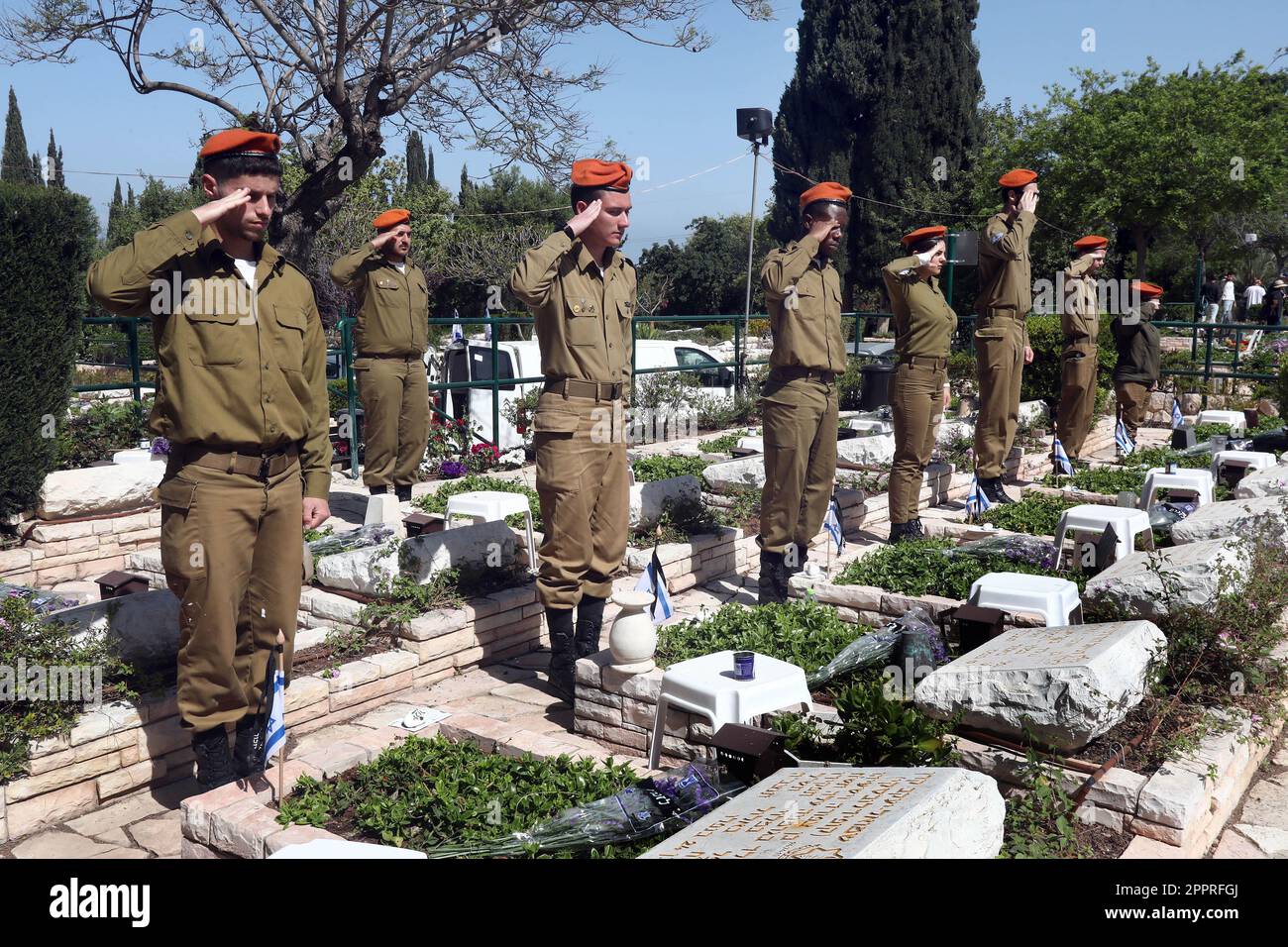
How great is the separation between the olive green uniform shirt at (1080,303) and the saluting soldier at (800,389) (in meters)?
4.23

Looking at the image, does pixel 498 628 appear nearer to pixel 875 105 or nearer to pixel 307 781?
pixel 307 781

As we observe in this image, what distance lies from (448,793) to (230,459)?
138cm

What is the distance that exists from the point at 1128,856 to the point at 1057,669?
0.65 metres

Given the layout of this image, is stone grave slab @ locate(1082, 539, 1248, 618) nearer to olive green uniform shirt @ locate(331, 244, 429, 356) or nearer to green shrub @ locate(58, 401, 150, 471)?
olive green uniform shirt @ locate(331, 244, 429, 356)

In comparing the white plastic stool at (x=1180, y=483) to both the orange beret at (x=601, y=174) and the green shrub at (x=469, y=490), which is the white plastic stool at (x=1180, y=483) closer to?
the green shrub at (x=469, y=490)

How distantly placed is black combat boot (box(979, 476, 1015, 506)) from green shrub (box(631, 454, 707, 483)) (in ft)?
7.61

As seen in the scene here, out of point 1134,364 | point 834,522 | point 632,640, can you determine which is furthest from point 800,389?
point 1134,364

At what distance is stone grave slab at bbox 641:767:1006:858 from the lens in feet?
8.03

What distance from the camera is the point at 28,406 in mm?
6637

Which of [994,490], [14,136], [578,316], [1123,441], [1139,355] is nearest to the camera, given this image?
[578,316]

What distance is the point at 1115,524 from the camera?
19.7 ft

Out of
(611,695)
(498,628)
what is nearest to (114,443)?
(498,628)

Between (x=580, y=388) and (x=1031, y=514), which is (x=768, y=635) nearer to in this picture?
(x=580, y=388)
